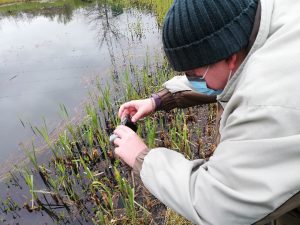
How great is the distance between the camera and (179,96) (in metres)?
2.12

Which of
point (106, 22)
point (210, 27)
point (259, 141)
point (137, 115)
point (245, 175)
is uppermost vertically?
point (210, 27)

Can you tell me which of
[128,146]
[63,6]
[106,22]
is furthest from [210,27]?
[63,6]

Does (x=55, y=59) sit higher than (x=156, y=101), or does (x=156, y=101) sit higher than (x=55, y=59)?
(x=156, y=101)

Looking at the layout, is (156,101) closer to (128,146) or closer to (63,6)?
(128,146)

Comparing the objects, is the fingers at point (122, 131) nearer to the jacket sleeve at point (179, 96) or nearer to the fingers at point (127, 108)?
the fingers at point (127, 108)

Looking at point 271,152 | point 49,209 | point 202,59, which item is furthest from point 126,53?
point 271,152

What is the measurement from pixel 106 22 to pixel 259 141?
794 cm

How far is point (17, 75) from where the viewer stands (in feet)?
19.2

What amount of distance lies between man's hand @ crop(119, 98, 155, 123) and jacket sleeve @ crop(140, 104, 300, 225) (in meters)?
0.83

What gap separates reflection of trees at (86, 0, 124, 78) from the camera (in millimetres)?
6988

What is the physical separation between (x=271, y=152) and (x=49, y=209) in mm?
2417

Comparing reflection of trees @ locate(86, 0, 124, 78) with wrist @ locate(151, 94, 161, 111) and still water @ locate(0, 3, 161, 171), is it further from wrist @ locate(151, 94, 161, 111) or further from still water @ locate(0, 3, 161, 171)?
wrist @ locate(151, 94, 161, 111)

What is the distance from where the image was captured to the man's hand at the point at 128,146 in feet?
4.83

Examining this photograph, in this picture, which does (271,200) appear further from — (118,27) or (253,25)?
(118,27)
